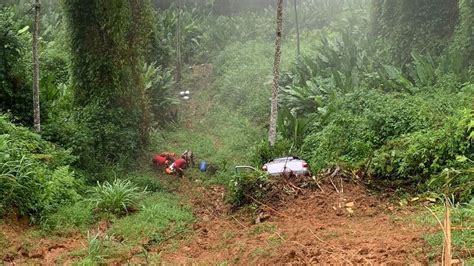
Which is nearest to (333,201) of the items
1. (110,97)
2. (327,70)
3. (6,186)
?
(6,186)

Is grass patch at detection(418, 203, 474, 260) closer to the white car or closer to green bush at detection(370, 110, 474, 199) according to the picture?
green bush at detection(370, 110, 474, 199)

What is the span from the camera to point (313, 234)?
562 centimetres

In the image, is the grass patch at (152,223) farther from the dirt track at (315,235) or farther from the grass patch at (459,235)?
the grass patch at (459,235)

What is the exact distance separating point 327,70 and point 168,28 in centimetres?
739

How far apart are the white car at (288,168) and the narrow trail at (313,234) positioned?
0.76m

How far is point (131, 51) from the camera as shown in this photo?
11.4m

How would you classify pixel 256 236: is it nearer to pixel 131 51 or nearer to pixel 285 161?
pixel 285 161

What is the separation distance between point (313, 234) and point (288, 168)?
2706 mm

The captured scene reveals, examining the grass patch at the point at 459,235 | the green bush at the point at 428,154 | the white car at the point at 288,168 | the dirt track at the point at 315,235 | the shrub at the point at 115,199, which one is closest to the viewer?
the grass patch at the point at 459,235

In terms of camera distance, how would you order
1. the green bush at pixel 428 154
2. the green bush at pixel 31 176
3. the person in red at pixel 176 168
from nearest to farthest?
the green bush at pixel 31 176 → the green bush at pixel 428 154 → the person in red at pixel 176 168

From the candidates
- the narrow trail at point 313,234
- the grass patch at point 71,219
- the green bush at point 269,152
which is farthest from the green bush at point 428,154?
the grass patch at point 71,219

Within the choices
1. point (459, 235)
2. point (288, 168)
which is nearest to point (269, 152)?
point (288, 168)

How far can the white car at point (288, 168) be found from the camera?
26.2 ft

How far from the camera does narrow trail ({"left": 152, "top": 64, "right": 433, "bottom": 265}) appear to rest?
477cm
